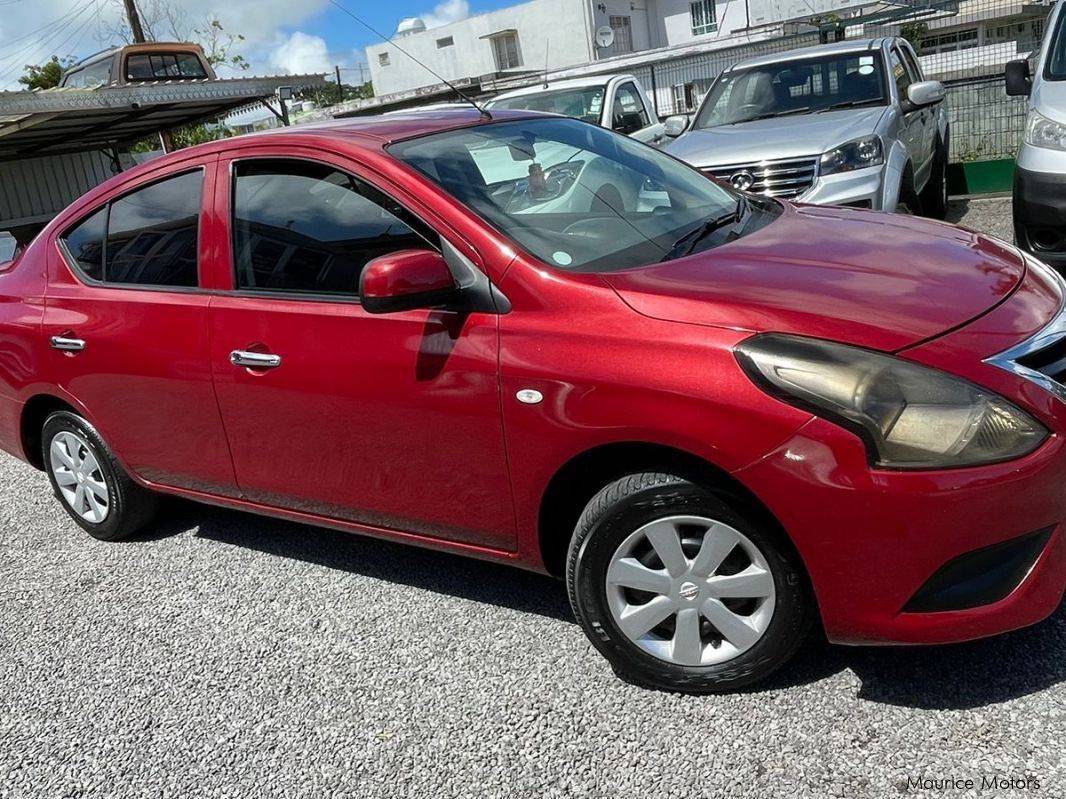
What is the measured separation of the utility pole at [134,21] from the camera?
27812mm

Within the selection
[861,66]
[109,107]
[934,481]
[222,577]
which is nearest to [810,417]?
[934,481]

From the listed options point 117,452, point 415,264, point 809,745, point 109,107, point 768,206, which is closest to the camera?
point 809,745

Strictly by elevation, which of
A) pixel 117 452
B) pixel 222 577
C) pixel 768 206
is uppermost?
pixel 768 206

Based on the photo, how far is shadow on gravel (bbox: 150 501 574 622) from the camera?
3.49 m

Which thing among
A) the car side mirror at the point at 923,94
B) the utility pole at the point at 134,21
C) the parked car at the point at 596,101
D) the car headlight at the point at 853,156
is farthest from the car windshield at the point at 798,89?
the utility pole at the point at 134,21

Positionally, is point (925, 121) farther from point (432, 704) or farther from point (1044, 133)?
point (432, 704)

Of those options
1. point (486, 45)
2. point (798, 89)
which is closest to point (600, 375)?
point (798, 89)

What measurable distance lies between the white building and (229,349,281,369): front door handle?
48.2 meters

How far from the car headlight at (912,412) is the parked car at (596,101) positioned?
782cm

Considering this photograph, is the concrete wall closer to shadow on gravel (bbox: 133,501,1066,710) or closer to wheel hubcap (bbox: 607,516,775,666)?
shadow on gravel (bbox: 133,501,1066,710)

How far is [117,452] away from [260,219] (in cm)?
135

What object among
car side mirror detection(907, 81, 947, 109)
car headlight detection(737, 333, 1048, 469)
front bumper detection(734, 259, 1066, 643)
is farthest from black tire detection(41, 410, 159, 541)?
car side mirror detection(907, 81, 947, 109)

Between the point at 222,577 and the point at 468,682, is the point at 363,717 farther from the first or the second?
the point at 222,577

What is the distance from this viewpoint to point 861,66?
25.1 ft
